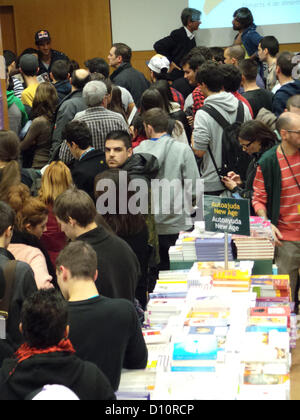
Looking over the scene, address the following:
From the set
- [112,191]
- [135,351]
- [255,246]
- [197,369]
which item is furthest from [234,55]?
[197,369]

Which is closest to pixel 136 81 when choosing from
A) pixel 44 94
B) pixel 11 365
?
pixel 44 94

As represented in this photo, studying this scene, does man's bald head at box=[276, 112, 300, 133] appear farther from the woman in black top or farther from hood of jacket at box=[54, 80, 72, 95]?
hood of jacket at box=[54, 80, 72, 95]

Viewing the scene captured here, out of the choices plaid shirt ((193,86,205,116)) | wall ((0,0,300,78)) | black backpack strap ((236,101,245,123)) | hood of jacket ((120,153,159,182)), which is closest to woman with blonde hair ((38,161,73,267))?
hood of jacket ((120,153,159,182))

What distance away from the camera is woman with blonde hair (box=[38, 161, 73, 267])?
14.3ft

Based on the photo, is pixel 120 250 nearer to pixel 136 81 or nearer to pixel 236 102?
pixel 236 102

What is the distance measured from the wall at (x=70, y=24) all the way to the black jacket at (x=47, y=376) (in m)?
9.18

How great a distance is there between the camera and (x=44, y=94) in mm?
5934

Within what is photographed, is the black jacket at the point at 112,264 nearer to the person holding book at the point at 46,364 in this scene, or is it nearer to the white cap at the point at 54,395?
the person holding book at the point at 46,364

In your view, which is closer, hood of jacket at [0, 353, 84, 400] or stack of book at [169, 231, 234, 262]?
hood of jacket at [0, 353, 84, 400]

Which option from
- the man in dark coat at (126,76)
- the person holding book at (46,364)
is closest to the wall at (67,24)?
the man in dark coat at (126,76)

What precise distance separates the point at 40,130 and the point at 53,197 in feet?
5.00

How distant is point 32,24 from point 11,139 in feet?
23.4

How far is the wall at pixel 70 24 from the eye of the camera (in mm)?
10992

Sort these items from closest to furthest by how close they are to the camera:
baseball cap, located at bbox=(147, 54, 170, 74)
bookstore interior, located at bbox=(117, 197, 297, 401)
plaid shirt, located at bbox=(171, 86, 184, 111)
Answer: bookstore interior, located at bbox=(117, 197, 297, 401), plaid shirt, located at bbox=(171, 86, 184, 111), baseball cap, located at bbox=(147, 54, 170, 74)
